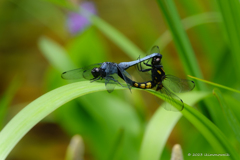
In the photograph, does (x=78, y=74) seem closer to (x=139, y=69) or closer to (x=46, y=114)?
(x=139, y=69)

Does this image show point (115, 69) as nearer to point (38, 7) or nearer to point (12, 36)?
point (38, 7)

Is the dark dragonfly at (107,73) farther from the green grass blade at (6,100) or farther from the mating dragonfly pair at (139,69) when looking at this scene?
the green grass blade at (6,100)

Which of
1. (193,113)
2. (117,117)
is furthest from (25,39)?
(193,113)

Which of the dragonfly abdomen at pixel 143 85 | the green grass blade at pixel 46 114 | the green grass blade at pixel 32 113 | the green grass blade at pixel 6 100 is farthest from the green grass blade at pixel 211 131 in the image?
the green grass blade at pixel 6 100

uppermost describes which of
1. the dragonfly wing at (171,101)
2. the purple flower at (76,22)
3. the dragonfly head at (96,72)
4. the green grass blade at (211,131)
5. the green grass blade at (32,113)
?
the purple flower at (76,22)

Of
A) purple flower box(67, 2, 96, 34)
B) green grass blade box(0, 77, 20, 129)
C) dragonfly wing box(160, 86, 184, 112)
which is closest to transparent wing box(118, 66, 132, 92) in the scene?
dragonfly wing box(160, 86, 184, 112)
